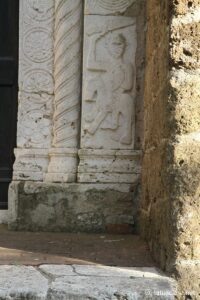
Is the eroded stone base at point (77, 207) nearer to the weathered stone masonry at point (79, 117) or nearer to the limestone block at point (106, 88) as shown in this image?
the weathered stone masonry at point (79, 117)

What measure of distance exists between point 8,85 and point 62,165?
2.45 ft

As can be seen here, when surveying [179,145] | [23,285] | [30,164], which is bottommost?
[23,285]

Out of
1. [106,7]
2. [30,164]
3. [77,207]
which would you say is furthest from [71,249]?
[106,7]

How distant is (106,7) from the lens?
10.9 ft

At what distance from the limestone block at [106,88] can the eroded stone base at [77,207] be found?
1.00 feet

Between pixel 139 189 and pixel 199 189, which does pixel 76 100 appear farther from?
pixel 199 189

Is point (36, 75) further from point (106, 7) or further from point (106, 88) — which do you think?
point (106, 7)

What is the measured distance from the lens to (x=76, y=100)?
3.35 metres

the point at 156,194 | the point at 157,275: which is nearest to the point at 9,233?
the point at 156,194

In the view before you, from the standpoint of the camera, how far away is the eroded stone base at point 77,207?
3236 millimetres

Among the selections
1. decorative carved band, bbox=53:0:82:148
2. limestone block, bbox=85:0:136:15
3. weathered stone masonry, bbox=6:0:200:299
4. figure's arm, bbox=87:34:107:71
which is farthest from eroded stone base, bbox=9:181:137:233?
limestone block, bbox=85:0:136:15

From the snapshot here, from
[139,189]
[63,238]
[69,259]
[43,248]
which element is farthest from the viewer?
[139,189]

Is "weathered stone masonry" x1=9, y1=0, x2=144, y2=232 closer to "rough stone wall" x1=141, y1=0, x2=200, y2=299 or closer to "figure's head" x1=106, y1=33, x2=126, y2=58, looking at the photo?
"figure's head" x1=106, y1=33, x2=126, y2=58

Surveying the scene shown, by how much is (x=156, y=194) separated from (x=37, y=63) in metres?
1.35
